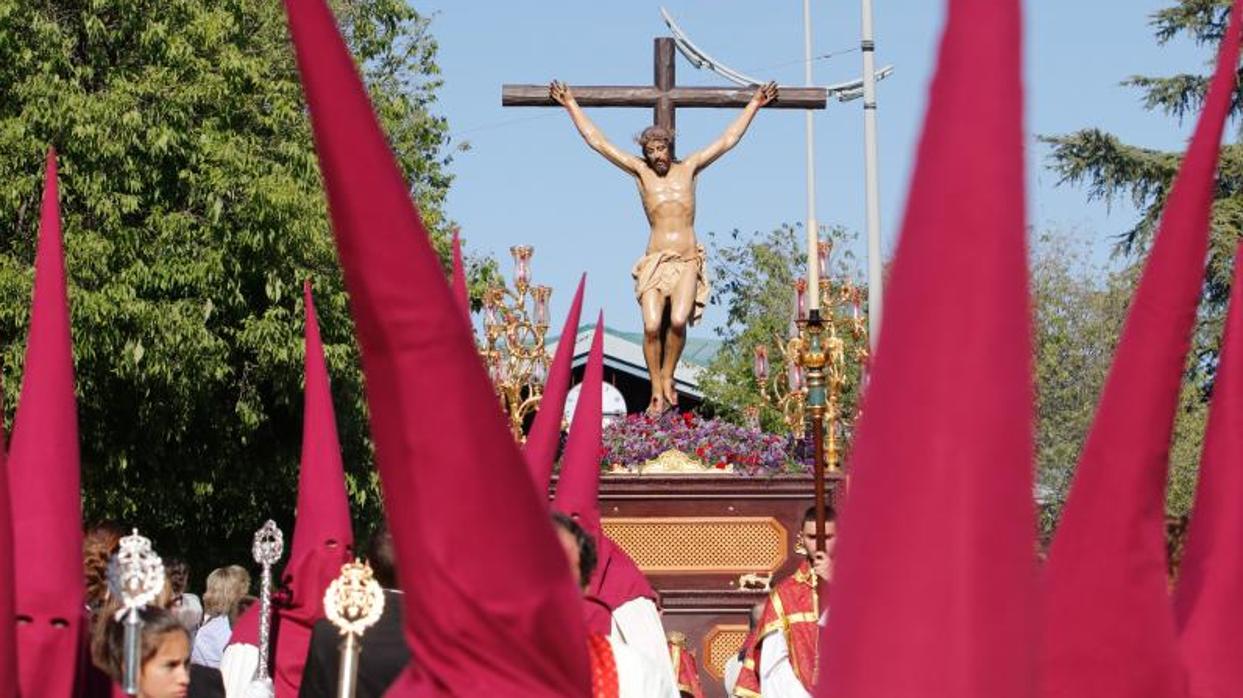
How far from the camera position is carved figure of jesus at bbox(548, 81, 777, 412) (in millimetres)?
18453

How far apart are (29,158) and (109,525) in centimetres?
1478

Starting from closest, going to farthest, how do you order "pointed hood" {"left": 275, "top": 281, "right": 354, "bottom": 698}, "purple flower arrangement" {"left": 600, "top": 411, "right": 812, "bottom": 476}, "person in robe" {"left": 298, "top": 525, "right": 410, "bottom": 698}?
"person in robe" {"left": 298, "top": 525, "right": 410, "bottom": 698}
"pointed hood" {"left": 275, "top": 281, "right": 354, "bottom": 698}
"purple flower arrangement" {"left": 600, "top": 411, "right": 812, "bottom": 476}

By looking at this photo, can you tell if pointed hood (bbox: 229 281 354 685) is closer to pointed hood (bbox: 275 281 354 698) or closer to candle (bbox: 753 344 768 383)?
pointed hood (bbox: 275 281 354 698)

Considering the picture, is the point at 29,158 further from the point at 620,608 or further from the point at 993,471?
the point at 993,471

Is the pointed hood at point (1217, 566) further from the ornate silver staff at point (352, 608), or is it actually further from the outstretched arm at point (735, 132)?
the outstretched arm at point (735, 132)

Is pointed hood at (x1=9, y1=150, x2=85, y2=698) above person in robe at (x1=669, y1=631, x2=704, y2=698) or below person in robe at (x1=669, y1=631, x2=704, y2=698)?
above

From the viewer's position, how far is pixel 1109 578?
3246 millimetres

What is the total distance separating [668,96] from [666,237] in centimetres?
149

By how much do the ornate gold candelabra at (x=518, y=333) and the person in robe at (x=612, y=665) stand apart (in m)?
13.0

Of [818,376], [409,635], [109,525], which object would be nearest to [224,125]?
[818,376]

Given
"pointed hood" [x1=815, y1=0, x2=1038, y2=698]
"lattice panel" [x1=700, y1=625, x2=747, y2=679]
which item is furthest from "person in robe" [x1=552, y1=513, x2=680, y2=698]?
"lattice panel" [x1=700, y1=625, x2=747, y2=679]

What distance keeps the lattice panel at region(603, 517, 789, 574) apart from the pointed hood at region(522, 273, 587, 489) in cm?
884

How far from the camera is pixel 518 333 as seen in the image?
19.4 m

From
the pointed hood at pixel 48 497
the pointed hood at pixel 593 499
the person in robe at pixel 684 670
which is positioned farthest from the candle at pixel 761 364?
the pointed hood at pixel 48 497
